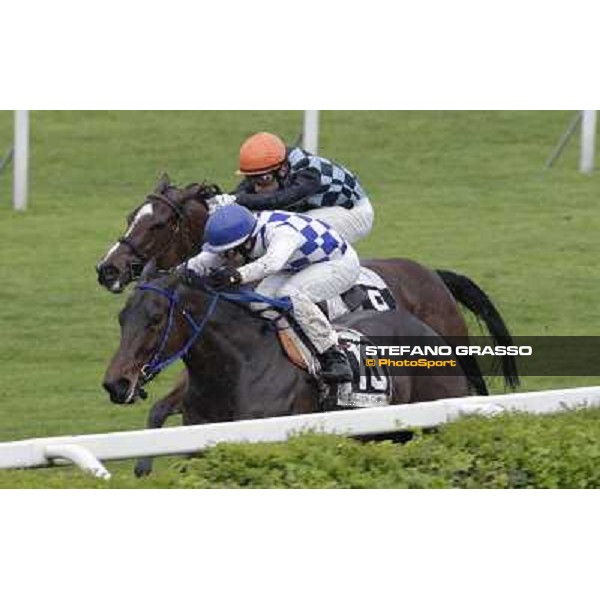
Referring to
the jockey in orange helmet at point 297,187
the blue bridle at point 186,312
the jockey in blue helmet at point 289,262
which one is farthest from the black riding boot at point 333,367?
the jockey in orange helmet at point 297,187

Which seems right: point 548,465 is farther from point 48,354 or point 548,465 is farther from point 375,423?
point 48,354

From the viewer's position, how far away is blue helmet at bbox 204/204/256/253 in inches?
372

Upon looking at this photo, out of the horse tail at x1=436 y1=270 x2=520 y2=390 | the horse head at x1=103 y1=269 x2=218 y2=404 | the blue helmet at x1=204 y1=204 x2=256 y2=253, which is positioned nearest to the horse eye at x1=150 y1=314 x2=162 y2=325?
the horse head at x1=103 y1=269 x2=218 y2=404

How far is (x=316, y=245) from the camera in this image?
9891mm

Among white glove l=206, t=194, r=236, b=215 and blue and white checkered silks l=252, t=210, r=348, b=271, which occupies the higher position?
white glove l=206, t=194, r=236, b=215

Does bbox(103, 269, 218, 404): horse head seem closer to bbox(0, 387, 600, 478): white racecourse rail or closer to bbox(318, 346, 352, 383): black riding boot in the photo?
bbox(318, 346, 352, 383): black riding boot

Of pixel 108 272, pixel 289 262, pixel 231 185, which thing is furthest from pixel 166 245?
pixel 231 185

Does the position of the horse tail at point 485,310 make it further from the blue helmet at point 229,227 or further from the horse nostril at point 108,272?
the blue helmet at point 229,227

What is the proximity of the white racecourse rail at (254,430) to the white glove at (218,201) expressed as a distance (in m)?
2.54

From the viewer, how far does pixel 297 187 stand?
10.6 meters

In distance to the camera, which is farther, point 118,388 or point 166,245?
point 166,245

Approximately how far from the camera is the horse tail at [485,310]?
11.4 meters

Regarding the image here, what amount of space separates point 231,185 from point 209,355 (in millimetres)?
9192

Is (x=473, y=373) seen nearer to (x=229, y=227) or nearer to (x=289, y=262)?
(x=289, y=262)
